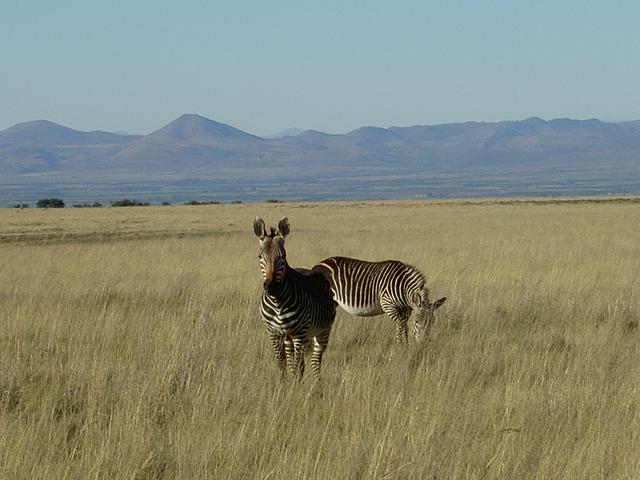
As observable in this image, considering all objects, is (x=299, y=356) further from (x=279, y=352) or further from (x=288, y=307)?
(x=288, y=307)

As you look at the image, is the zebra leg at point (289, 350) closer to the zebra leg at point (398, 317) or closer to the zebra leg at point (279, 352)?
the zebra leg at point (279, 352)

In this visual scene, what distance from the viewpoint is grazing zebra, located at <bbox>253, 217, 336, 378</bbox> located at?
7.63m

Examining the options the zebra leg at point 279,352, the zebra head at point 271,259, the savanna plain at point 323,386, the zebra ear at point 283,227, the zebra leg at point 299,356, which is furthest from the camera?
the zebra leg at point 279,352

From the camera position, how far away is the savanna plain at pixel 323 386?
19.3 ft

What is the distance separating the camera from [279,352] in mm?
8227

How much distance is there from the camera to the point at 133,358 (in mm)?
9031

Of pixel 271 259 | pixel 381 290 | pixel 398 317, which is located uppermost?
pixel 271 259

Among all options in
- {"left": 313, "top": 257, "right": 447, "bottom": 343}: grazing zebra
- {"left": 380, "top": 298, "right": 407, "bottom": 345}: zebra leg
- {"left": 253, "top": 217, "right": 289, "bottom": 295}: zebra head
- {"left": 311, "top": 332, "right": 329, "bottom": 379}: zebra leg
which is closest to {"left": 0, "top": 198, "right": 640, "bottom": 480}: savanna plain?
{"left": 380, "top": 298, "right": 407, "bottom": 345}: zebra leg

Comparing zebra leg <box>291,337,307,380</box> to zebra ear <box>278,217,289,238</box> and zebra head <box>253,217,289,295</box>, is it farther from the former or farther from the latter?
zebra ear <box>278,217,289,238</box>

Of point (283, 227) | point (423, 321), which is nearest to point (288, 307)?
point (283, 227)

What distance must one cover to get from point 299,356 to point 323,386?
46cm

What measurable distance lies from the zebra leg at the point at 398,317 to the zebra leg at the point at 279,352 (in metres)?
2.00

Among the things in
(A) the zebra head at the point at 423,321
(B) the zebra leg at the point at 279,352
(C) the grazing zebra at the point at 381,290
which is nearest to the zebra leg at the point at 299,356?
(B) the zebra leg at the point at 279,352

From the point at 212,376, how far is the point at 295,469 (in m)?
2.26
